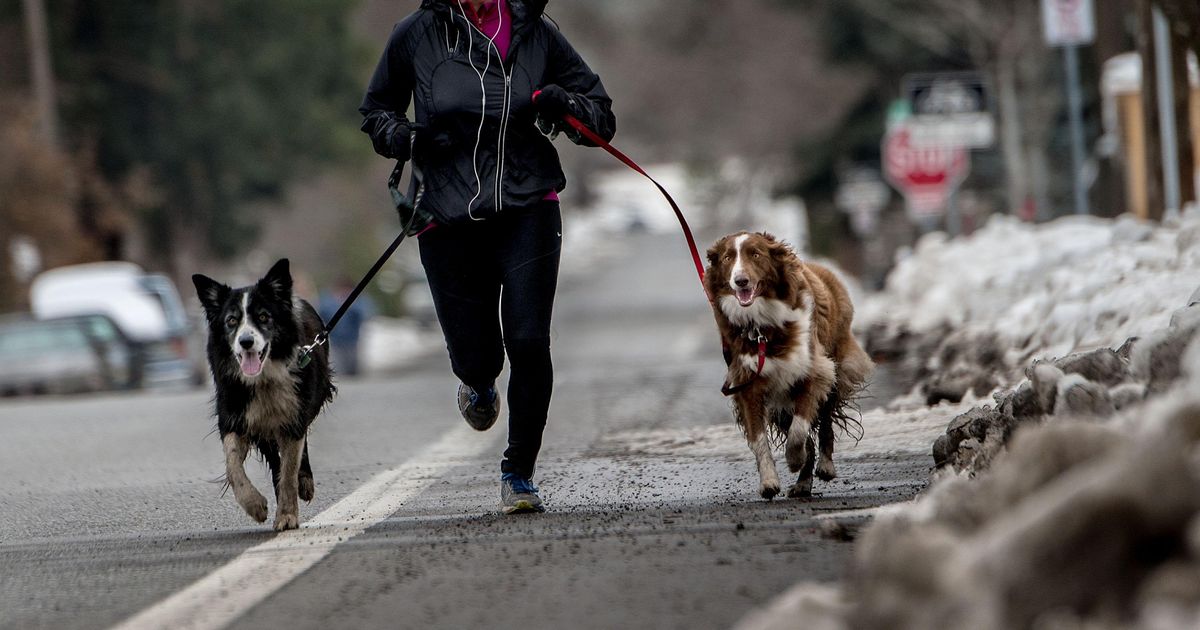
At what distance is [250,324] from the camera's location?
7.81 m

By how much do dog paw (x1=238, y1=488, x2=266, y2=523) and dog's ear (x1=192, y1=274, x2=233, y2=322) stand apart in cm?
79

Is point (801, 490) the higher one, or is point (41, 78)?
point (41, 78)

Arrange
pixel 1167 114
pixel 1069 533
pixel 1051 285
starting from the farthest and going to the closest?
pixel 1167 114, pixel 1051 285, pixel 1069 533

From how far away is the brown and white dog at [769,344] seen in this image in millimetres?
7922

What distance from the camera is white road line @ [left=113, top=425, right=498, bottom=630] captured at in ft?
18.4

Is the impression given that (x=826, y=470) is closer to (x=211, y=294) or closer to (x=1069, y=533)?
(x=211, y=294)

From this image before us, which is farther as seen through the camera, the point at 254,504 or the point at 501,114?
the point at 501,114

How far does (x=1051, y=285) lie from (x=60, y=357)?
16463 mm

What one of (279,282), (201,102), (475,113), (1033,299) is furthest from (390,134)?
(201,102)

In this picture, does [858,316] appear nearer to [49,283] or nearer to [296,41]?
[49,283]

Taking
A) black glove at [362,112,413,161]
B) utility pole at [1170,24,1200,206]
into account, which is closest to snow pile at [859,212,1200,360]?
utility pole at [1170,24,1200,206]

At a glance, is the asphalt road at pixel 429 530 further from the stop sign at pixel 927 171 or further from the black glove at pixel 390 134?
the stop sign at pixel 927 171

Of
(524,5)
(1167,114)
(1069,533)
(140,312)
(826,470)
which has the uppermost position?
(524,5)

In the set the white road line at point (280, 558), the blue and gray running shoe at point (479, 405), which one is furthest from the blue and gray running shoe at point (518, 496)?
the blue and gray running shoe at point (479, 405)
